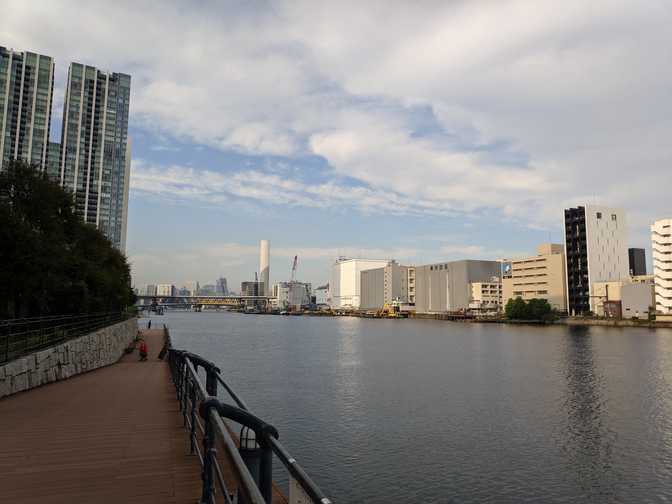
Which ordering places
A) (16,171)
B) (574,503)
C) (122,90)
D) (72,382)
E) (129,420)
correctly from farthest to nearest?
(122,90), (16,171), (72,382), (574,503), (129,420)

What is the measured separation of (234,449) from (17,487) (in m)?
4.93

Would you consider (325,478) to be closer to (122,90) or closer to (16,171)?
(16,171)

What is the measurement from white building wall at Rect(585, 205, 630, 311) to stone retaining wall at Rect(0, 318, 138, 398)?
16219 centimetres

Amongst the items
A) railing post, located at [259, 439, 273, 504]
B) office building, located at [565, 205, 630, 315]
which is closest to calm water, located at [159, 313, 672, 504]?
railing post, located at [259, 439, 273, 504]

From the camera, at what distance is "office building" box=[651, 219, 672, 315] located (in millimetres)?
125688

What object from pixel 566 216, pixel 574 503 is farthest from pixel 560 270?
pixel 574 503

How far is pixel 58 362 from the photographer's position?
62.8 feet

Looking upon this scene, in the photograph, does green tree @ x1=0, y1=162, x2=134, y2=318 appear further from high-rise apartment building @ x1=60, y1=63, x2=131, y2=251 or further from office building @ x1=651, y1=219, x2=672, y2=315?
office building @ x1=651, y1=219, x2=672, y2=315

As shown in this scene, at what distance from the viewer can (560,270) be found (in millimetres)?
165500

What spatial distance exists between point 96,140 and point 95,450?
145 m

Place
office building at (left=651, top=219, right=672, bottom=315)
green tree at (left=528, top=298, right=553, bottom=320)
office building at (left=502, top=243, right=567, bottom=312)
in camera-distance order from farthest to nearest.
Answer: office building at (left=502, top=243, right=567, bottom=312)
green tree at (left=528, top=298, right=553, bottom=320)
office building at (left=651, top=219, right=672, bottom=315)

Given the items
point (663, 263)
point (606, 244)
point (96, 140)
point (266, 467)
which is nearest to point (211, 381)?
point (266, 467)

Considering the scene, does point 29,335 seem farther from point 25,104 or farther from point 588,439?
point 25,104

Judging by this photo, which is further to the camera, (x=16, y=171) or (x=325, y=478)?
(x=16, y=171)
